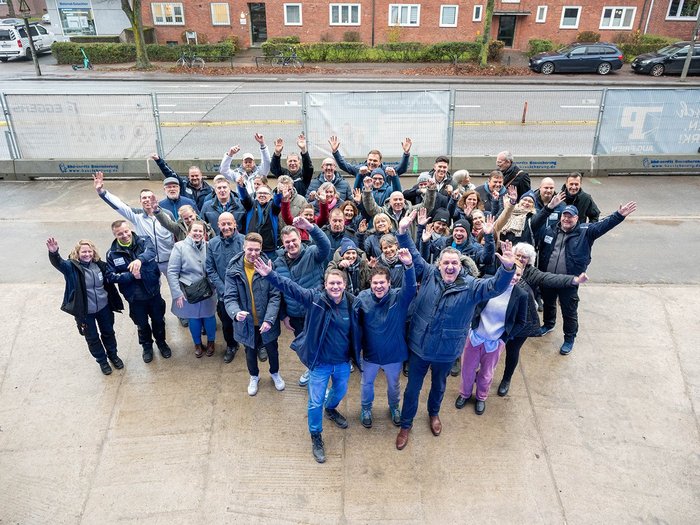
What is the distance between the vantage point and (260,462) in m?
4.56

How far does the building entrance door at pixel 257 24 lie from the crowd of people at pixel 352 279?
29.4 metres

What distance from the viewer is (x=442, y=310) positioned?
13.7 ft

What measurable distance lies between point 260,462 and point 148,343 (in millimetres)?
Answer: 2157

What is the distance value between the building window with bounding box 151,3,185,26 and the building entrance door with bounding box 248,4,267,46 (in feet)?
14.2

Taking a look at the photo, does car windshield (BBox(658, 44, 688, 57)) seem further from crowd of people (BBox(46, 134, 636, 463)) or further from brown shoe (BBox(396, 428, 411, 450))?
brown shoe (BBox(396, 428, 411, 450))

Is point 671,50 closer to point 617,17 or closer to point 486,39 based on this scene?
point 617,17

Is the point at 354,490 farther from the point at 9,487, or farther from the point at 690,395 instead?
the point at 690,395

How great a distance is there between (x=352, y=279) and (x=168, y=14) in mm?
33430

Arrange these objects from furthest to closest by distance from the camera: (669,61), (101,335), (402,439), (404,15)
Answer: (404,15)
(669,61)
(101,335)
(402,439)

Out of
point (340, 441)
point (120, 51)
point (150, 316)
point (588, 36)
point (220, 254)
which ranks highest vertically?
point (588, 36)

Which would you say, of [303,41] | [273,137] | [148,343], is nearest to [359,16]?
[303,41]

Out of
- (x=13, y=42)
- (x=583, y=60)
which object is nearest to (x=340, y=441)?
(x=583, y=60)

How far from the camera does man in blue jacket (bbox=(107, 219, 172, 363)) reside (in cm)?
519

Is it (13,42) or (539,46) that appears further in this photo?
(13,42)
